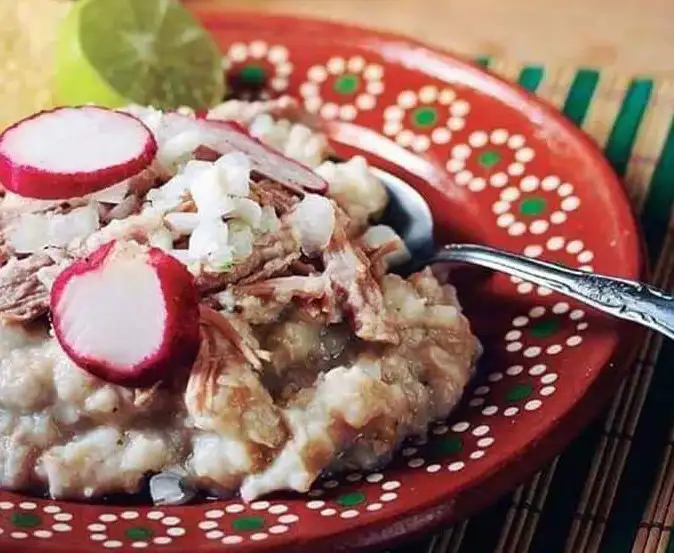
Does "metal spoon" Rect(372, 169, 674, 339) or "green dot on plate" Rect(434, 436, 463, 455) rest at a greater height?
"metal spoon" Rect(372, 169, 674, 339)

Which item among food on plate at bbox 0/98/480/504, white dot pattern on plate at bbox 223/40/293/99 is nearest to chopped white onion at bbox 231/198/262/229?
food on plate at bbox 0/98/480/504

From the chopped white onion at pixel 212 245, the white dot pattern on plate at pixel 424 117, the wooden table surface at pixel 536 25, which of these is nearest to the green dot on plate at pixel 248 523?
the chopped white onion at pixel 212 245

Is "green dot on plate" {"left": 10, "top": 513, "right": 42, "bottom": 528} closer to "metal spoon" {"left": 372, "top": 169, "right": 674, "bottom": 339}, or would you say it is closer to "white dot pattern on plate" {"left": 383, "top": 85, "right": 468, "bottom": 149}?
"metal spoon" {"left": 372, "top": 169, "right": 674, "bottom": 339}

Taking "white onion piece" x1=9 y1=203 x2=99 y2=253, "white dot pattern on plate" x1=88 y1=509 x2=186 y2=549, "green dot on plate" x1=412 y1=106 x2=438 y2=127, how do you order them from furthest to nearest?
"green dot on plate" x1=412 y1=106 x2=438 y2=127 < "white onion piece" x1=9 y1=203 x2=99 y2=253 < "white dot pattern on plate" x1=88 y1=509 x2=186 y2=549

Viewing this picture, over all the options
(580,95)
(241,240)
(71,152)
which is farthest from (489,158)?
(71,152)

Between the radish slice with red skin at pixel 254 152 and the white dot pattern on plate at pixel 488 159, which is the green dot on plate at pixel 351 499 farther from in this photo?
the white dot pattern on plate at pixel 488 159

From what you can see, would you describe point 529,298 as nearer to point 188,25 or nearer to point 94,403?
point 94,403

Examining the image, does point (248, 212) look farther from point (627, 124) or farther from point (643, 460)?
point (627, 124)

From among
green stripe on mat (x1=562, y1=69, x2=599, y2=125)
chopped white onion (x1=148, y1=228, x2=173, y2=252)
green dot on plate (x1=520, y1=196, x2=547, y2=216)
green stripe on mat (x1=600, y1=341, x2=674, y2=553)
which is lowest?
green stripe on mat (x1=600, y1=341, x2=674, y2=553)
